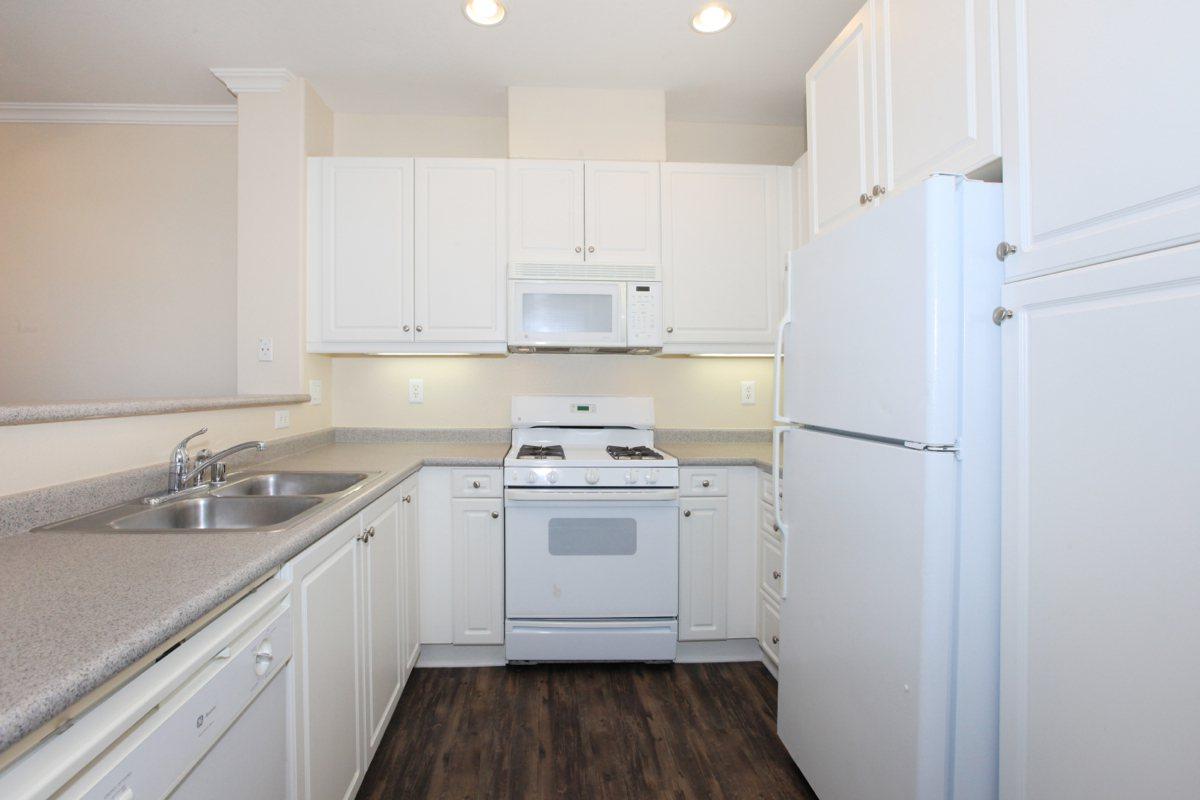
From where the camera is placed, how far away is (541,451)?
2.37m

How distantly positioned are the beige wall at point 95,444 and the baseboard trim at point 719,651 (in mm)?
1995

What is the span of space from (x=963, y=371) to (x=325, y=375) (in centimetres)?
263

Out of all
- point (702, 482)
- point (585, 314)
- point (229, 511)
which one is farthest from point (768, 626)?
point (229, 511)

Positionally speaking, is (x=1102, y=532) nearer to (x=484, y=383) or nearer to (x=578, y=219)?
(x=578, y=219)

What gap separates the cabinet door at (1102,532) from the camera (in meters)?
0.72

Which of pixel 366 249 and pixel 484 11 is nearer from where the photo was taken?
pixel 484 11

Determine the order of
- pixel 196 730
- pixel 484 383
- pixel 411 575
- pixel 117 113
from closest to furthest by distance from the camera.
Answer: pixel 196 730 → pixel 411 575 → pixel 117 113 → pixel 484 383

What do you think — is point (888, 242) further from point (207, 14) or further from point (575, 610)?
point (207, 14)

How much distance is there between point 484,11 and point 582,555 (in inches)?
83.1

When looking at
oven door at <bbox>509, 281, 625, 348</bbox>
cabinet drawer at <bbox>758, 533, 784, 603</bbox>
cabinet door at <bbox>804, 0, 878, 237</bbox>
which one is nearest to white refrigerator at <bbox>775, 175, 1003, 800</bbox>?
cabinet door at <bbox>804, 0, 878, 237</bbox>

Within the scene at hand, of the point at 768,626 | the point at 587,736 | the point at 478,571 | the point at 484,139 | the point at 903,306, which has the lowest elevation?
the point at 587,736

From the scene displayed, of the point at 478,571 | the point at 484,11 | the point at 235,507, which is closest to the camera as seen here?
the point at 235,507

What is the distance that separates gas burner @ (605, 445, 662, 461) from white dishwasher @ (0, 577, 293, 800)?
144 cm

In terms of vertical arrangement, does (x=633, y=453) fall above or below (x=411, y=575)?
above
